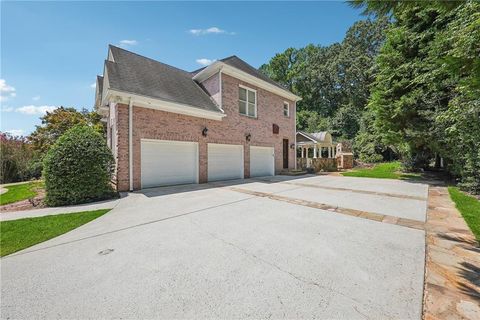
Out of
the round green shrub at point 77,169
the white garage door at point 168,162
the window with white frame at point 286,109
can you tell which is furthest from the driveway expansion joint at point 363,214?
the window with white frame at point 286,109

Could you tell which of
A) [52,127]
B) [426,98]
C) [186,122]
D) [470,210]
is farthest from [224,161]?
[52,127]

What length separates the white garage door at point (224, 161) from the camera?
11227mm

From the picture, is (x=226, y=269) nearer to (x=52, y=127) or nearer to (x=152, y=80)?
(x=152, y=80)

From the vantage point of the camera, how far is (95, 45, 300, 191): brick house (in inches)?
327

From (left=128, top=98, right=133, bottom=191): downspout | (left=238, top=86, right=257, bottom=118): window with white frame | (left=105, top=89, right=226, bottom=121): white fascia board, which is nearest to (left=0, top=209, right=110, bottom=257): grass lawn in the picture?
(left=128, top=98, right=133, bottom=191): downspout

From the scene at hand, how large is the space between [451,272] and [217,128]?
10079 mm

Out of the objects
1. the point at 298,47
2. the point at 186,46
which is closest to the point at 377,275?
the point at 186,46

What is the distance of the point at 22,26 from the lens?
657cm

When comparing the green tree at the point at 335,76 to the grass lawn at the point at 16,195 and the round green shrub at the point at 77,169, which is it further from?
the grass lawn at the point at 16,195

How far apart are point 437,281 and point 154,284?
3321 millimetres

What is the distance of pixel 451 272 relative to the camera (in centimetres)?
257

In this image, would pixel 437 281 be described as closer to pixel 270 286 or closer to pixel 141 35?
pixel 270 286

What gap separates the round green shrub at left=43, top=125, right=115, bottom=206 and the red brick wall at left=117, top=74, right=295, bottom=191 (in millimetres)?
1053

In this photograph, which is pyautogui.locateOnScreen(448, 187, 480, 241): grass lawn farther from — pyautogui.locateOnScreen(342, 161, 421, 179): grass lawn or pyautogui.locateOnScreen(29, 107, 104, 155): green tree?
pyautogui.locateOnScreen(29, 107, 104, 155): green tree
